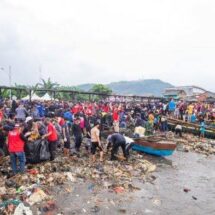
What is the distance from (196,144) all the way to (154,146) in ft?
22.8

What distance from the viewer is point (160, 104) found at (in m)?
33.2

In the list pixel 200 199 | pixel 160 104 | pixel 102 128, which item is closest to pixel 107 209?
pixel 200 199

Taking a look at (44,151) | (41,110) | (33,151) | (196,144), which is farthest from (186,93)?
(33,151)

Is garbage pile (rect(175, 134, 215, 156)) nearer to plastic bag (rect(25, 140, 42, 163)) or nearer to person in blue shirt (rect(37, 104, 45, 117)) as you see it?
person in blue shirt (rect(37, 104, 45, 117))

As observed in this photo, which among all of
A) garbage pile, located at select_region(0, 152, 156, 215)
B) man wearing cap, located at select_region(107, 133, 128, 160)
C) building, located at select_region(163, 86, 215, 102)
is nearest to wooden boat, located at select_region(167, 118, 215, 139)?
garbage pile, located at select_region(0, 152, 156, 215)

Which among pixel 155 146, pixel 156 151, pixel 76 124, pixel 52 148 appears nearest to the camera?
pixel 52 148

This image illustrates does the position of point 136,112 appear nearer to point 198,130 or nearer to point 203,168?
point 198,130

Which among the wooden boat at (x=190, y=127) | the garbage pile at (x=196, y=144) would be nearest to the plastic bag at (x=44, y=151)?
the garbage pile at (x=196, y=144)

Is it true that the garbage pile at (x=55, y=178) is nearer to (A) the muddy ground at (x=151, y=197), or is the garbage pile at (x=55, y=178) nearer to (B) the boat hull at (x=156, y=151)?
(A) the muddy ground at (x=151, y=197)

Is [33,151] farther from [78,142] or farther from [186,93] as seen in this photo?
[186,93]

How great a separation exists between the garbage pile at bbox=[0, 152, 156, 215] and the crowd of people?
53cm

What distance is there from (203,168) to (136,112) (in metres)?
10.8

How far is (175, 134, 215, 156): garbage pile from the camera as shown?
893 inches

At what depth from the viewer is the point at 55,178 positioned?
12.6 m
